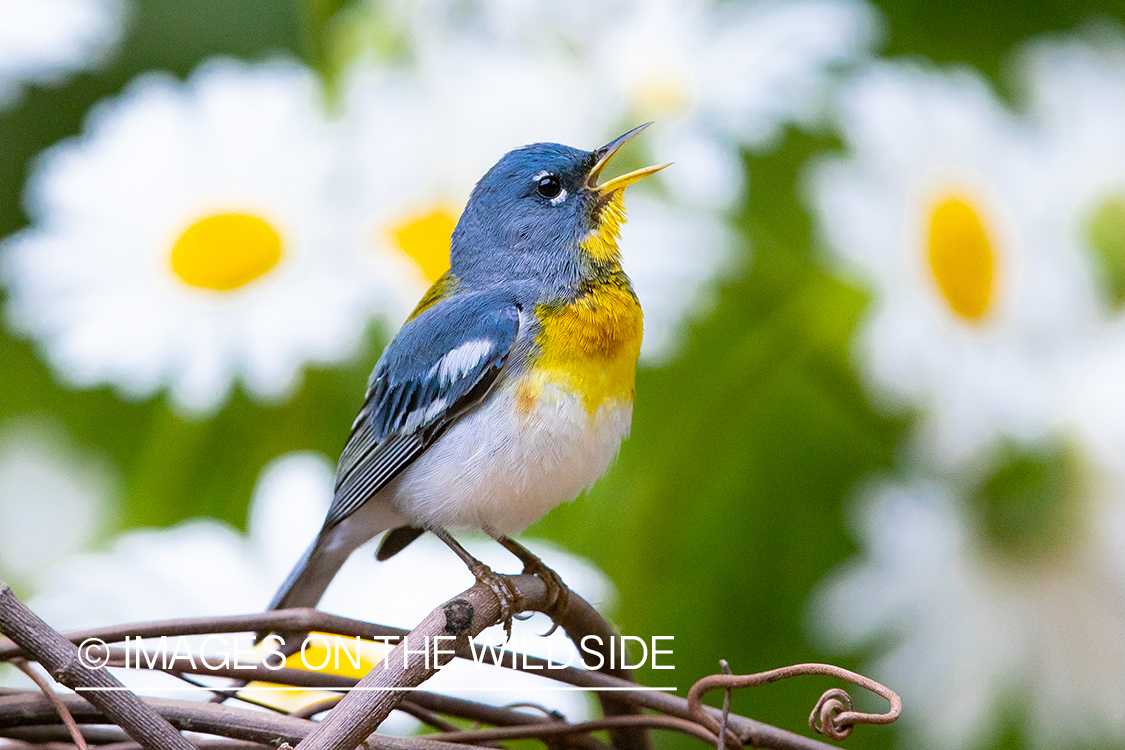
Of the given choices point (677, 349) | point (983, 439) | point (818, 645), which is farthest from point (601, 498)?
point (983, 439)

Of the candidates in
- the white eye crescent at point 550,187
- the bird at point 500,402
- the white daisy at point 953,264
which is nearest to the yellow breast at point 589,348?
the bird at point 500,402

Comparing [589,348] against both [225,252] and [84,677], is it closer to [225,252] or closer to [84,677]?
[84,677]

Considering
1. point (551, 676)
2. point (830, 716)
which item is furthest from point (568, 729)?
point (830, 716)

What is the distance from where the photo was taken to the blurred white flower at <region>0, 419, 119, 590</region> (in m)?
1.23

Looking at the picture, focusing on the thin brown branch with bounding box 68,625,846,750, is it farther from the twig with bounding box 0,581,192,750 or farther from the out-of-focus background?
the out-of-focus background

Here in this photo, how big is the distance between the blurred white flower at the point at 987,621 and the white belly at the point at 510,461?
0.57 meters

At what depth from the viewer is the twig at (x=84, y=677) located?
1.47 feet

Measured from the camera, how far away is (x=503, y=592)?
2.14 ft

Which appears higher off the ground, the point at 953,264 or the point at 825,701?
the point at 953,264

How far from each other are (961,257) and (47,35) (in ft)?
3.38

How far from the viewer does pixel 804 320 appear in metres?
1.22

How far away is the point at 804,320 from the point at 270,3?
0.80m

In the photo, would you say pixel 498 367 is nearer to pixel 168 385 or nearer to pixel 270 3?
pixel 168 385

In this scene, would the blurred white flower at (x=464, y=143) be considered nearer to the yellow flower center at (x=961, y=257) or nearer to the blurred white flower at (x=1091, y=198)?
the yellow flower center at (x=961, y=257)
